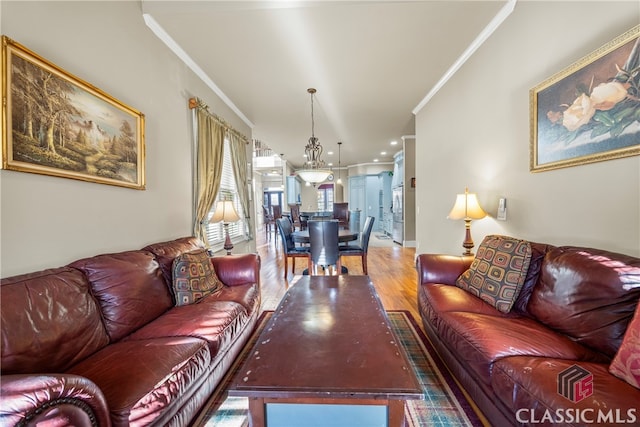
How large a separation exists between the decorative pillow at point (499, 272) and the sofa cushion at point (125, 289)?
2384 millimetres

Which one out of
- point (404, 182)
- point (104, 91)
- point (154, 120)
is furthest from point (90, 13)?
point (404, 182)

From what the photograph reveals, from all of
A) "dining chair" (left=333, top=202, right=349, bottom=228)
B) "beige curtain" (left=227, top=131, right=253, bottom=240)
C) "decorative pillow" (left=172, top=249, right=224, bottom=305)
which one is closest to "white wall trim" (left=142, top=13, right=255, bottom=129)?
"beige curtain" (left=227, top=131, right=253, bottom=240)

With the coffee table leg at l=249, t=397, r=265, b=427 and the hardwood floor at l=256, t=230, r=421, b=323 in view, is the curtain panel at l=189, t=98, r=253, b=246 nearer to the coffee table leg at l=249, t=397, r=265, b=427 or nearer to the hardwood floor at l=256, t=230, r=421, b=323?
the hardwood floor at l=256, t=230, r=421, b=323

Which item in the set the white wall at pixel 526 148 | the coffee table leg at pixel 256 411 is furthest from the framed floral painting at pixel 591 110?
the coffee table leg at pixel 256 411

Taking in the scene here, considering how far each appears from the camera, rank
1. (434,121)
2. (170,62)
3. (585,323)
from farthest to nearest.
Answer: (434,121)
(170,62)
(585,323)

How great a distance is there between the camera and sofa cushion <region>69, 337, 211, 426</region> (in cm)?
98

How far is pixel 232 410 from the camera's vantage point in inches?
58.2

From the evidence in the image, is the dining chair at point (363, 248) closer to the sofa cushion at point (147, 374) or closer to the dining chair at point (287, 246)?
the dining chair at point (287, 246)

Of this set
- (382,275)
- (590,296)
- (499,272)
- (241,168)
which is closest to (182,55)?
(241,168)

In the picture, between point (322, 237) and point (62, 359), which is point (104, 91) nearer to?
point (62, 359)

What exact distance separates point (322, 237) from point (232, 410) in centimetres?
220

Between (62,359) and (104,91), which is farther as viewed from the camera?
(104,91)

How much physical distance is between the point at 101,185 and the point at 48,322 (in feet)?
3.40

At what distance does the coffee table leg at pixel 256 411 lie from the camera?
3.32ft
